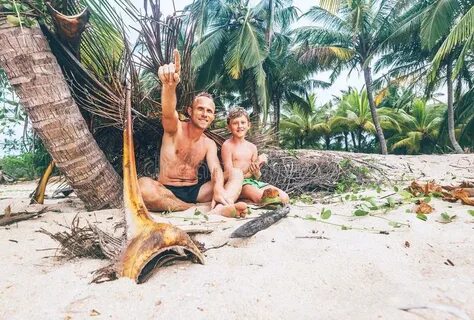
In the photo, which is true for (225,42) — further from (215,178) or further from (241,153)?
(215,178)

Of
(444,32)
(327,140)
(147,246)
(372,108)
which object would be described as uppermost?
(444,32)

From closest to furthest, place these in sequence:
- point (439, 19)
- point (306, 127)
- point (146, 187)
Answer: point (146, 187)
point (439, 19)
point (306, 127)

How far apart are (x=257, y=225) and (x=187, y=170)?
4.53 ft

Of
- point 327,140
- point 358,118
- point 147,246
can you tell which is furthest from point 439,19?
point 327,140

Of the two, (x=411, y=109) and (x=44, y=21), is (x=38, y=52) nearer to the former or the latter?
(x=44, y=21)

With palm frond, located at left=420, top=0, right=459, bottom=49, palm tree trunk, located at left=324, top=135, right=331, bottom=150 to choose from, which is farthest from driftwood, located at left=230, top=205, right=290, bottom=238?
palm tree trunk, located at left=324, top=135, right=331, bottom=150

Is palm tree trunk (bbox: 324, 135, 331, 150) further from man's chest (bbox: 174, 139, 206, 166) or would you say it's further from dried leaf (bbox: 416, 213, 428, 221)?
dried leaf (bbox: 416, 213, 428, 221)

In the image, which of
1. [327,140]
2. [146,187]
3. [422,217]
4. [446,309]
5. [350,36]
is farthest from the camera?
[327,140]

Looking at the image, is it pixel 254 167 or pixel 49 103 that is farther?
pixel 254 167

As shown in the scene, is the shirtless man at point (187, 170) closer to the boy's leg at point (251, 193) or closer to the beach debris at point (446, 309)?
the boy's leg at point (251, 193)

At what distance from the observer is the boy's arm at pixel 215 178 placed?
2777mm

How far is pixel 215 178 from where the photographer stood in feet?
9.71

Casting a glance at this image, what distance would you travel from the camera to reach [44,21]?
2.49 meters

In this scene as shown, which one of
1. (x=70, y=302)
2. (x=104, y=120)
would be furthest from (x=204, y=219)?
(x=104, y=120)
